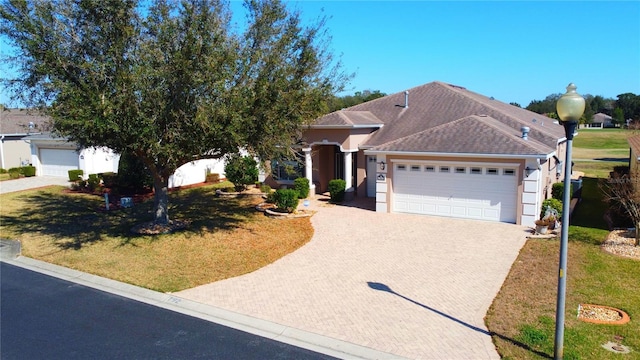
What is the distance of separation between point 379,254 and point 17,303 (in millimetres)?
9312

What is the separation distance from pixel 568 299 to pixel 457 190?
803 centimetres

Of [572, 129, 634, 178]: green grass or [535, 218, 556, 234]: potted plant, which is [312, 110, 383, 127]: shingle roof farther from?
[572, 129, 634, 178]: green grass

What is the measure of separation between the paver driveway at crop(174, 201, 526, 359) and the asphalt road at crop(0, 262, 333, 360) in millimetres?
1016

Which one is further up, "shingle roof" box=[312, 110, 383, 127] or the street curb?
"shingle roof" box=[312, 110, 383, 127]

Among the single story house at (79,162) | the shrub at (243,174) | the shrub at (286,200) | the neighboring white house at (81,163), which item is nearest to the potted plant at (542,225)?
the shrub at (286,200)

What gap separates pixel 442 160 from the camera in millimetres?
17703

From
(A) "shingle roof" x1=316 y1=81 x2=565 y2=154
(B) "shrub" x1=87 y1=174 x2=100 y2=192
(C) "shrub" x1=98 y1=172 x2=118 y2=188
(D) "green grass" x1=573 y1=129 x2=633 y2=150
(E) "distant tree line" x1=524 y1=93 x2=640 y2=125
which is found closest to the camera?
(A) "shingle roof" x1=316 y1=81 x2=565 y2=154

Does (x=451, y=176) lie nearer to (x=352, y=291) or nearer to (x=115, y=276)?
(x=352, y=291)

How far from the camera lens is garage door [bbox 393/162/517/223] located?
16859 mm

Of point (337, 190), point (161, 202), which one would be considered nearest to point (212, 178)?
point (337, 190)

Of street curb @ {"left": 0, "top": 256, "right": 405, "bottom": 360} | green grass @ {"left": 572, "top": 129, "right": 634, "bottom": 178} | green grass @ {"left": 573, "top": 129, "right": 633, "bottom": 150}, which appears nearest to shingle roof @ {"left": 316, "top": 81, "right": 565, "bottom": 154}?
street curb @ {"left": 0, "top": 256, "right": 405, "bottom": 360}

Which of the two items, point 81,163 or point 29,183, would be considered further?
point 29,183

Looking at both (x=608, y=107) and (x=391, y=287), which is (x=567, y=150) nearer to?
(x=391, y=287)

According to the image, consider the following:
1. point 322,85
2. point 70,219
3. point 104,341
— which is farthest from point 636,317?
point 70,219
